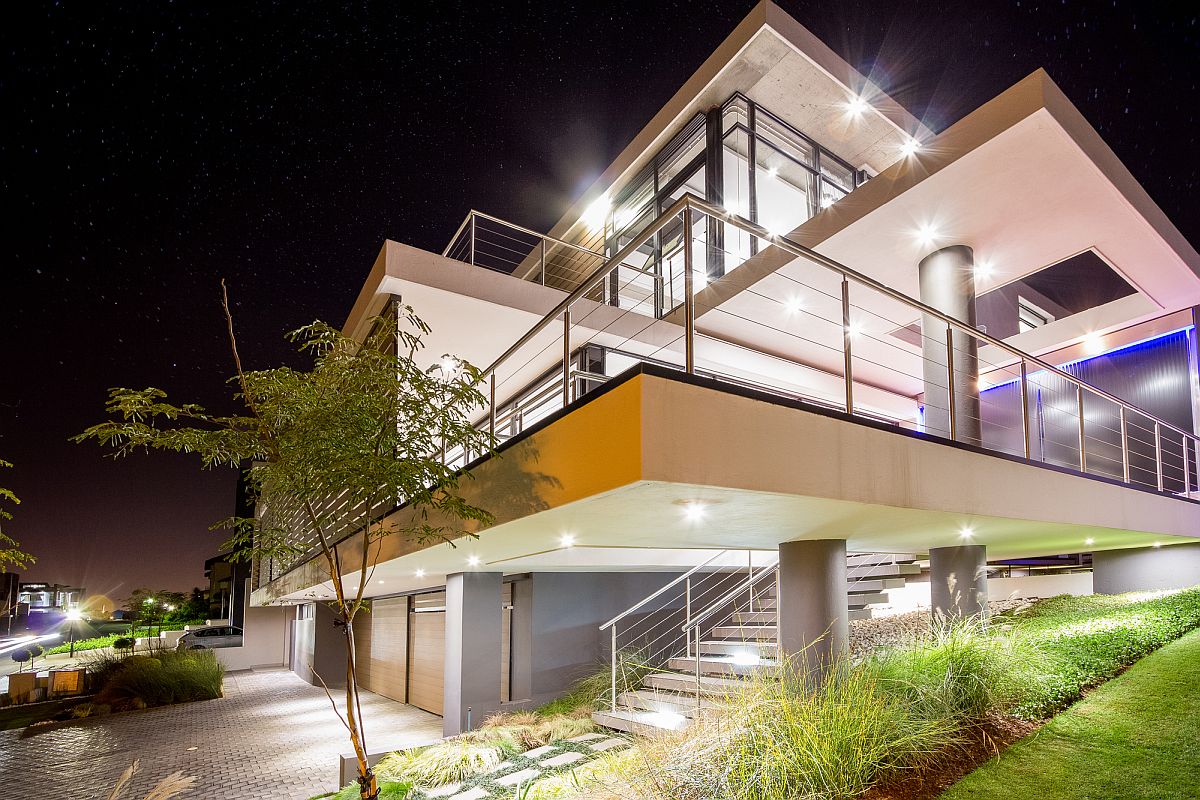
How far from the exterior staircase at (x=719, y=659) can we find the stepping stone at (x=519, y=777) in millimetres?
1229

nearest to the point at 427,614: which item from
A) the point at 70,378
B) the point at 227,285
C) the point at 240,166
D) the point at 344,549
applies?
the point at 344,549

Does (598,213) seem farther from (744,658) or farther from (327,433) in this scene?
(327,433)

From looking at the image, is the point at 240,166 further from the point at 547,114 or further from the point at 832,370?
the point at 832,370

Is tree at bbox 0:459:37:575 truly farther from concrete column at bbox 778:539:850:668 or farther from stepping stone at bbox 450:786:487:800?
Answer: concrete column at bbox 778:539:850:668

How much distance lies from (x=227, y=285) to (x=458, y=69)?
8342 millimetres

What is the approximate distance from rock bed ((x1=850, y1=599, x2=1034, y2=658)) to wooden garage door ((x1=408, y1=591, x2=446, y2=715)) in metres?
9.10

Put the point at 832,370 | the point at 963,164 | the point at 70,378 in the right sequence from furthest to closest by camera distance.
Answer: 1. the point at 70,378
2. the point at 832,370
3. the point at 963,164

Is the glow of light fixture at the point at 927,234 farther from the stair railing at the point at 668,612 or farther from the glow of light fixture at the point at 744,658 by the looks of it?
the stair railing at the point at 668,612

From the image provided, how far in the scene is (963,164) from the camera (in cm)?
771

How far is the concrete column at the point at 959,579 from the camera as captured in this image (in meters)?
8.81

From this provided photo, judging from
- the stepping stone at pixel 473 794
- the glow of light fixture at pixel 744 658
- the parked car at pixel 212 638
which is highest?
the glow of light fixture at pixel 744 658

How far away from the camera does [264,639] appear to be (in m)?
32.0

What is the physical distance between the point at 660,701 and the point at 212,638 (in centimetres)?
3167

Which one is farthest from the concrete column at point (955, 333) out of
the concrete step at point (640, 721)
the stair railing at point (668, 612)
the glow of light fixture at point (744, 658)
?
the stair railing at point (668, 612)
